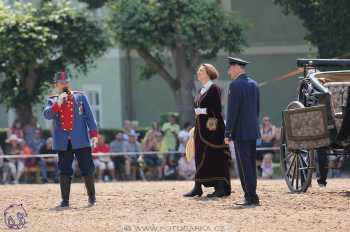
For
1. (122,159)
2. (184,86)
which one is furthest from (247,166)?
Result: (184,86)

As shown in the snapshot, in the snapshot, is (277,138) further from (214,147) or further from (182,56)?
(214,147)

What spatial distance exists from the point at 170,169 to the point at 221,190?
9596 millimetres

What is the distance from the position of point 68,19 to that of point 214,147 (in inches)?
567

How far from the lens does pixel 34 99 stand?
96.9 ft

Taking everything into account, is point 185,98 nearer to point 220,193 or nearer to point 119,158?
point 119,158

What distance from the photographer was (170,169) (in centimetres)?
2469

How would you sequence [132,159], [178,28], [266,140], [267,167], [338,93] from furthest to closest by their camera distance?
[178,28] < [132,159] < [266,140] < [267,167] < [338,93]

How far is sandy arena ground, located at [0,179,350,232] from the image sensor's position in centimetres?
1191

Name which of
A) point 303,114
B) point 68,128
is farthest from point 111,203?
point 303,114

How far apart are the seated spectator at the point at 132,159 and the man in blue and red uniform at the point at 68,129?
10.2 metres

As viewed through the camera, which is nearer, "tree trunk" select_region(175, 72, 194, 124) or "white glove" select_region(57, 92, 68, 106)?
"white glove" select_region(57, 92, 68, 106)

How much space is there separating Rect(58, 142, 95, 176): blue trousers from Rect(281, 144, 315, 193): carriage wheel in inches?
101

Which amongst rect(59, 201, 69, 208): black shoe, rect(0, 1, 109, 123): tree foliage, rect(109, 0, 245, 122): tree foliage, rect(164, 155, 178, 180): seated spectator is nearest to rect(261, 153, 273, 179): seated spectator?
rect(164, 155, 178, 180): seated spectator

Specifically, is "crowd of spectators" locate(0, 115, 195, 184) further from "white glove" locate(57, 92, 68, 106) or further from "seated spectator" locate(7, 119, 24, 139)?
"white glove" locate(57, 92, 68, 106)
